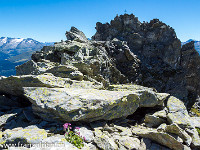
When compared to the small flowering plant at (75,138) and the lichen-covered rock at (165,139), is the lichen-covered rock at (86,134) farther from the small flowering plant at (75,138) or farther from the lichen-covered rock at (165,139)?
the lichen-covered rock at (165,139)

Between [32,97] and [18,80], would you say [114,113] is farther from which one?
[18,80]

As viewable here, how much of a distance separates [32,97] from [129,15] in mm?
97912

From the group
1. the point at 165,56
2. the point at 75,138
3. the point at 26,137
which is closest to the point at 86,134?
the point at 75,138

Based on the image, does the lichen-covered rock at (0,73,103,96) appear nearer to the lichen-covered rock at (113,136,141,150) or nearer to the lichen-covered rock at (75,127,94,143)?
the lichen-covered rock at (75,127,94,143)

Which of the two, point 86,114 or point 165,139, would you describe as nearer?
point 165,139

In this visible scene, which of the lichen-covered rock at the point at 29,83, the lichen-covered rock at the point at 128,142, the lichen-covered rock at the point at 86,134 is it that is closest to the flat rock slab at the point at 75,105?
the lichen-covered rock at the point at 86,134

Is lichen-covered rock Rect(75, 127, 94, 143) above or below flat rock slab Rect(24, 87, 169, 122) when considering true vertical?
below

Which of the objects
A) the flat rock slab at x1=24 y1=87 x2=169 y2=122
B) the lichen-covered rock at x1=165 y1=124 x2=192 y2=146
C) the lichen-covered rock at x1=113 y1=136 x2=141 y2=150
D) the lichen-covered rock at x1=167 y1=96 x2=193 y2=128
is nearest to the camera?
the lichen-covered rock at x1=113 y1=136 x2=141 y2=150

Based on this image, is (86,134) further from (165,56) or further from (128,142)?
(165,56)

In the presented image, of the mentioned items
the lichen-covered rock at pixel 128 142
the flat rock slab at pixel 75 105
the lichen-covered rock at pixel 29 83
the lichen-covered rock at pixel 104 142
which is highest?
the lichen-covered rock at pixel 29 83

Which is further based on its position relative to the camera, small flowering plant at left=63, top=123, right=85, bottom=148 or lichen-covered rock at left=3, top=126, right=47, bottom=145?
small flowering plant at left=63, top=123, right=85, bottom=148

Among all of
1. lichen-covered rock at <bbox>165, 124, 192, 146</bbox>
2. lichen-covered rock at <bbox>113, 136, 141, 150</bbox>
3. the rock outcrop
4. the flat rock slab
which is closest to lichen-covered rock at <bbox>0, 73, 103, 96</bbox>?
the flat rock slab

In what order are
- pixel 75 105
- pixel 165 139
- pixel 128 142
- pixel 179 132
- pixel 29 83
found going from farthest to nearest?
1. pixel 29 83
2. pixel 179 132
3. pixel 75 105
4. pixel 165 139
5. pixel 128 142

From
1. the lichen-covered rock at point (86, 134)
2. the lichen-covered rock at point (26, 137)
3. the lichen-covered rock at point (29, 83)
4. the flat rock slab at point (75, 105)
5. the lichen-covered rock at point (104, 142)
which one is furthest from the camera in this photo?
the lichen-covered rock at point (29, 83)
